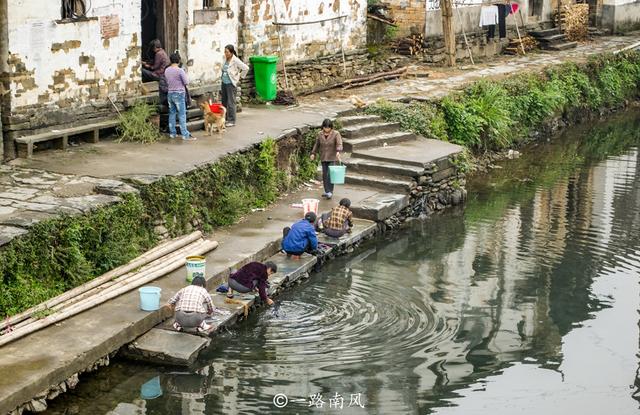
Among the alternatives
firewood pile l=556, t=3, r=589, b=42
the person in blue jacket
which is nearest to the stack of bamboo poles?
the person in blue jacket

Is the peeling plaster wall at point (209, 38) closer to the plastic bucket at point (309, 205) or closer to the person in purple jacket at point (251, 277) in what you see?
the plastic bucket at point (309, 205)

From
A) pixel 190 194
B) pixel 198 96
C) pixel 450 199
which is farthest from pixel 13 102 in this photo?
pixel 450 199

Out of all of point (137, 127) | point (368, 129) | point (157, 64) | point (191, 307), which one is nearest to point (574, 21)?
point (368, 129)

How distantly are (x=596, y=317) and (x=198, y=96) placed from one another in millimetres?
8872

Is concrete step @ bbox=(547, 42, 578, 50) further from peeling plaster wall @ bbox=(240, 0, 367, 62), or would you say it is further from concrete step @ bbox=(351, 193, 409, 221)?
concrete step @ bbox=(351, 193, 409, 221)

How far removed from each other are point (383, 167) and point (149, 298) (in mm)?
7968

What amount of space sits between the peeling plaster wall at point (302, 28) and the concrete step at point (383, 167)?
12.2ft

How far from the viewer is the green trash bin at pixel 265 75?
22422mm

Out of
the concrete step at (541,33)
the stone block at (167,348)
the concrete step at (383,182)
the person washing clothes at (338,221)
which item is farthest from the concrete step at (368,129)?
the concrete step at (541,33)

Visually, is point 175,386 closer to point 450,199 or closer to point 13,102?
point 13,102

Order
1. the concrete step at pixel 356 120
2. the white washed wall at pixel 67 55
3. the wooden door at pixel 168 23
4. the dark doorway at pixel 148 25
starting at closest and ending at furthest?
the white washed wall at pixel 67 55
the wooden door at pixel 168 23
the dark doorway at pixel 148 25
the concrete step at pixel 356 120

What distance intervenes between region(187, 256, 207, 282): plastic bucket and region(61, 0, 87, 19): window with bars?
208 inches

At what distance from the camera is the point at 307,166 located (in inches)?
804

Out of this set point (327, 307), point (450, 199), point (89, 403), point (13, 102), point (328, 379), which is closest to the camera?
point (89, 403)
